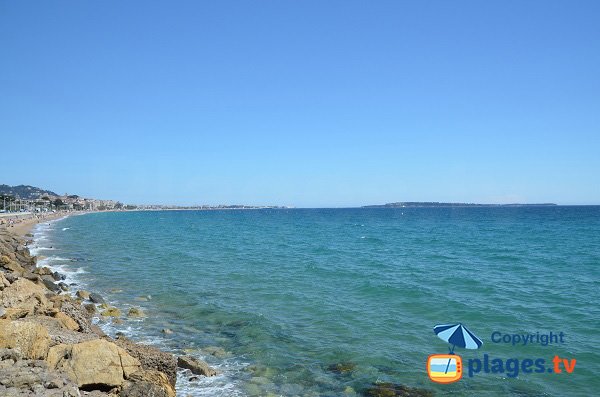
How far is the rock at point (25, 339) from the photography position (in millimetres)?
9180

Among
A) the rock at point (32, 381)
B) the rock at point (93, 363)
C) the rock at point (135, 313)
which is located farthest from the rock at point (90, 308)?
the rock at point (32, 381)

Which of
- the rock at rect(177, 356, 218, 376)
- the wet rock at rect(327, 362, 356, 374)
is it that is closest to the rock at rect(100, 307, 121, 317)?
the rock at rect(177, 356, 218, 376)

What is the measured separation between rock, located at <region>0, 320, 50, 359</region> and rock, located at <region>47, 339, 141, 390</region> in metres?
0.24

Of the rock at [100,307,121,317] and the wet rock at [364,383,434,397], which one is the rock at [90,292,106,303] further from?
the wet rock at [364,383,434,397]

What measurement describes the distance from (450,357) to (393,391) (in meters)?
3.61

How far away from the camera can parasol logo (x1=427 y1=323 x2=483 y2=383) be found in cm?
1245

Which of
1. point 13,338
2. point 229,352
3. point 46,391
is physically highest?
point 13,338

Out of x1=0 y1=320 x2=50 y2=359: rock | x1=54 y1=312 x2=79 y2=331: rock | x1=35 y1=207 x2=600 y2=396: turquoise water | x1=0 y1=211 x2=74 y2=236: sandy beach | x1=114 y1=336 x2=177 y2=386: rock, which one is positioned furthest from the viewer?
x1=0 y1=211 x2=74 y2=236: sandy beach

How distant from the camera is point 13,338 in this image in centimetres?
926

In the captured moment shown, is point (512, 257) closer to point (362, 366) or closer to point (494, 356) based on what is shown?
point (494, 356)

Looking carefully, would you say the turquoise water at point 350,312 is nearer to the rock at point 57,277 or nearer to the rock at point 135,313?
the rock at point 135,313

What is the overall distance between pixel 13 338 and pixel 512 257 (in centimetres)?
3743

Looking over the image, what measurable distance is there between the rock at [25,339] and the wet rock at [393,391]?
314 inches

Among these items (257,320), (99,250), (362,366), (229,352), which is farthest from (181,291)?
(99,250)
